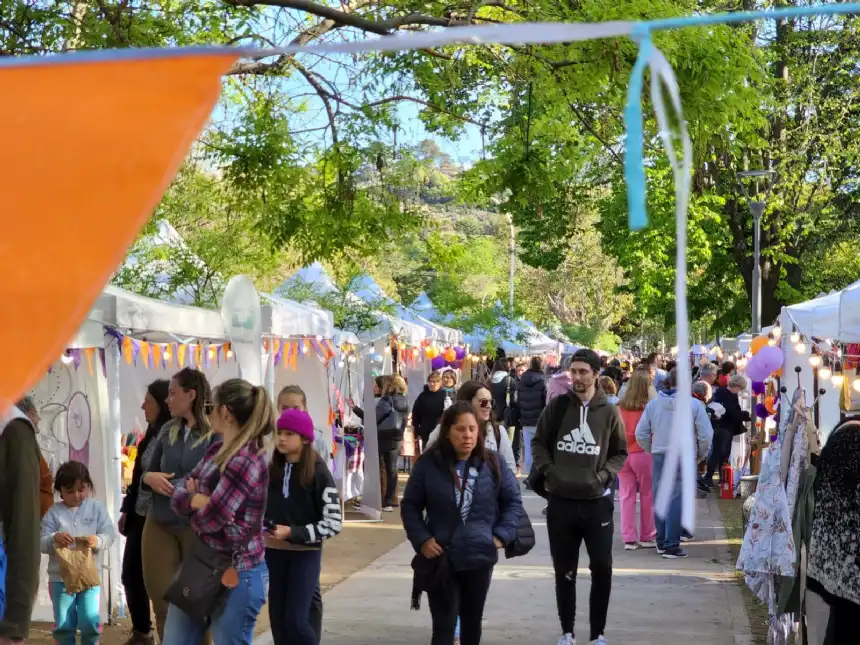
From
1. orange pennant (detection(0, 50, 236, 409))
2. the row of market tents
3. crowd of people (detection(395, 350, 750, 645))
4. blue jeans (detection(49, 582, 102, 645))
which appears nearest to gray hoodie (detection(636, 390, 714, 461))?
crowd of people (detection(395, 350, 750, 645))

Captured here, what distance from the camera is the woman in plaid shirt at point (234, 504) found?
5.30 metres

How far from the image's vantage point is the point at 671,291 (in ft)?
88.9

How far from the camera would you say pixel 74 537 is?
726cm

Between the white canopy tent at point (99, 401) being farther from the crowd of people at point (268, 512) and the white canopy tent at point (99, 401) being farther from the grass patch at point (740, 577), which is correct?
the grass patch at point (740, 577)

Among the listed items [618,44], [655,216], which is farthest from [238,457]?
[655,216]

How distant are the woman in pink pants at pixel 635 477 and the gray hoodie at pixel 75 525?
591 cm

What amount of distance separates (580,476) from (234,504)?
2.76 metres

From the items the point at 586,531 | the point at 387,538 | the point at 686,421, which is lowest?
the point at 387,538

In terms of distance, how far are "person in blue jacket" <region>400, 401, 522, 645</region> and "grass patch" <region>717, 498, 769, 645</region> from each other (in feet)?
8.70

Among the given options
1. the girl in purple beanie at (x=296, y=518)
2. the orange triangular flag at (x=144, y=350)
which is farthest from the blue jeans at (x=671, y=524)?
the girl in purple beanie at (x=296, y=518)

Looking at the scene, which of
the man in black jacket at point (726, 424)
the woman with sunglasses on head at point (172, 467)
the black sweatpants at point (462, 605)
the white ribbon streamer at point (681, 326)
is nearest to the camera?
the white ribbon streamer at point (681, 326)

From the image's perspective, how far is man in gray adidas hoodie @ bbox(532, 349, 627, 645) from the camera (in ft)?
24.3

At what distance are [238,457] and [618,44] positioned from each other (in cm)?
468

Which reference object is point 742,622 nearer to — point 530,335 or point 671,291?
point 671,291
